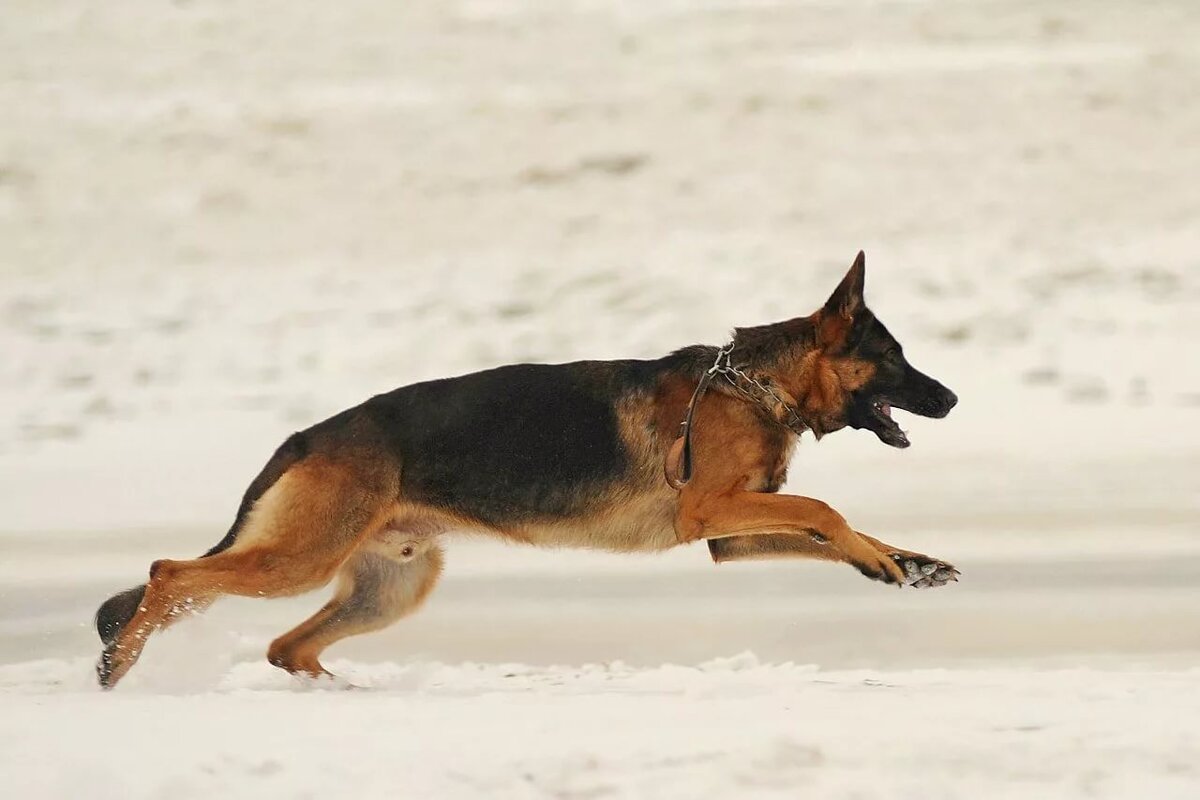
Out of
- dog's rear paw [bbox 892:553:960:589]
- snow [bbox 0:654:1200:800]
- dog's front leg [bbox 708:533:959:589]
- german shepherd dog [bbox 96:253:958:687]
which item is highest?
german shepherd dog [bbox 96:253:958:687]

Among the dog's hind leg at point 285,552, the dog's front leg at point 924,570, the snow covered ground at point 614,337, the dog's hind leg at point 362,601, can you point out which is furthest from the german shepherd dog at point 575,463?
the snow covered ground at point 614,337

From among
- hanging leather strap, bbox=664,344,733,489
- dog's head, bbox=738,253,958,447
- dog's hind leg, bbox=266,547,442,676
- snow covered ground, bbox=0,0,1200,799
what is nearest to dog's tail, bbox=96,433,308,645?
snow covered ground, bbox=0,0,1200,799

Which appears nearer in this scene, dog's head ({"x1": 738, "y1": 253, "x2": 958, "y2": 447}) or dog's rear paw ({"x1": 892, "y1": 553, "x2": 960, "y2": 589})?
dog's rear paw ({"x1": 892, "y1": 553, "x2": 960, "y2": 589})

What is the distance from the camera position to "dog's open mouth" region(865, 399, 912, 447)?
19.1 ft

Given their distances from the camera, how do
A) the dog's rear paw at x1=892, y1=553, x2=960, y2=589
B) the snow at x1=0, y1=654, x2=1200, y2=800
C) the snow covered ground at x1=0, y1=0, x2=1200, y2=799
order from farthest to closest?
1. the dog's rear paw at x1=892, y1=553, x2=960, y2=589
2. the snow covered ground at x1=0, y1=0, x2=1200, y2=799
3. the snow at x1=0, y1=654, x2=1200, y2=800

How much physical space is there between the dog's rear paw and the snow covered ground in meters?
0.36

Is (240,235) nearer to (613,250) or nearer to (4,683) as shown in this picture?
(613,250)

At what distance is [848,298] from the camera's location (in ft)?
19.0

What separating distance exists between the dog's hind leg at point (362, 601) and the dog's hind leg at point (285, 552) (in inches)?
16.0

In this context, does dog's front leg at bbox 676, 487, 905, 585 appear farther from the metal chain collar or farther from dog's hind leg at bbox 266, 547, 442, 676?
dog's hind leg at bbox 266, 547, 442, 676

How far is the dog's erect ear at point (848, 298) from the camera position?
5746 millimetres

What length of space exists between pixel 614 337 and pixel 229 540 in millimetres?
5248

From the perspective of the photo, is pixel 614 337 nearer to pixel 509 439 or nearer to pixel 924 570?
pixel 509 439

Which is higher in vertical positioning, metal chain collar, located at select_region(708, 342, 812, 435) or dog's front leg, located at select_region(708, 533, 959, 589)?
metal chain collar, located at select_region(708, 342, 812, 435)
